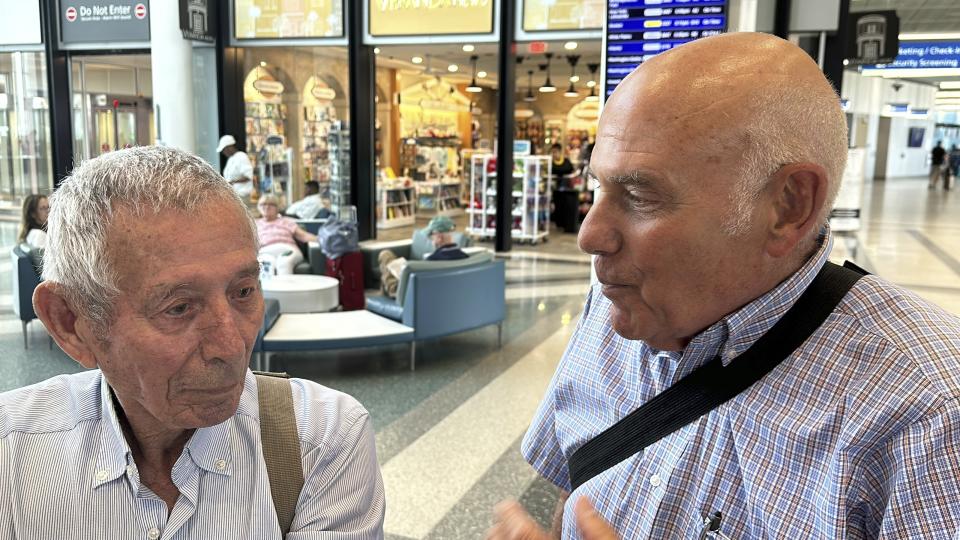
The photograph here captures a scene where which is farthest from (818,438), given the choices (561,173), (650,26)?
(561,173)

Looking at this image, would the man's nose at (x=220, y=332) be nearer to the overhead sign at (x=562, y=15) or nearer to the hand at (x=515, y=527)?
the hand at (x=515, y=527)

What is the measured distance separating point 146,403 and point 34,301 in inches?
8.9

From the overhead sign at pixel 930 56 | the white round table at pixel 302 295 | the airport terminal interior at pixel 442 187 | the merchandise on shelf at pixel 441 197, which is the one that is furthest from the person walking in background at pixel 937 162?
the white round table at pixel 302 295

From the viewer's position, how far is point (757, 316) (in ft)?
3.68

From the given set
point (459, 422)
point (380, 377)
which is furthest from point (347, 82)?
point (459, 422)

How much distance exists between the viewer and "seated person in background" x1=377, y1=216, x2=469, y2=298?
6.46 metres

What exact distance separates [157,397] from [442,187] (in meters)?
18.1

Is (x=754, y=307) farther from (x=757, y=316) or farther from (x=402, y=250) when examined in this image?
(x=402, y=250)

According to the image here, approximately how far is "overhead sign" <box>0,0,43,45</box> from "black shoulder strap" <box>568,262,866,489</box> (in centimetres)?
1353

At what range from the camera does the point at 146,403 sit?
1.15m

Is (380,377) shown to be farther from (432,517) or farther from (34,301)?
(34,301)

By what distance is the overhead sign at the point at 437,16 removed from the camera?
1072 cm

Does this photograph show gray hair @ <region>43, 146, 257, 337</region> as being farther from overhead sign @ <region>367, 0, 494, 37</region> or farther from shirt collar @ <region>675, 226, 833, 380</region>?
overhead sign @ <region>367, 0, 494, 37</region>

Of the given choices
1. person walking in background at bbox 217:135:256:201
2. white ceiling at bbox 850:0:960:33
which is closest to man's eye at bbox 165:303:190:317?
person walking in background at bbox 217:135:256:201
